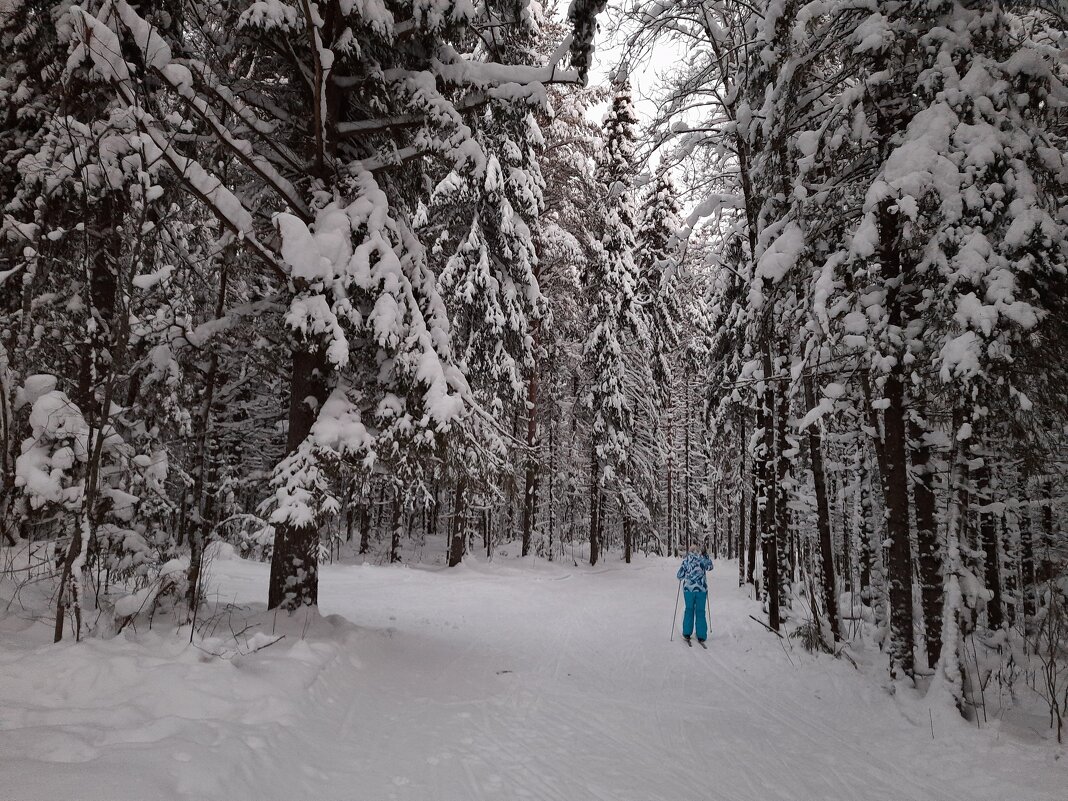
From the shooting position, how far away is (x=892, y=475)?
6.56 m

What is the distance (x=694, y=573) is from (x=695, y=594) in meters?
0.37

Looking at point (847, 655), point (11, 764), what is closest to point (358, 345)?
point (11, 764)

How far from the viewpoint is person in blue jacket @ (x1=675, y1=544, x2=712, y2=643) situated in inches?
384

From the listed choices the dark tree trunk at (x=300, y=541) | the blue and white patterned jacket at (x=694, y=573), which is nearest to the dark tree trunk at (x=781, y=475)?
the blue and white patterned jacket at (x=694, y=573)

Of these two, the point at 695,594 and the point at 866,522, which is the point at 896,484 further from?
the point at 866,522

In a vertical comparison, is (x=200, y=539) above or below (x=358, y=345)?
below

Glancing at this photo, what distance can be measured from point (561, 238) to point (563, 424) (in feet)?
40.5

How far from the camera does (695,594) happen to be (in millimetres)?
9859

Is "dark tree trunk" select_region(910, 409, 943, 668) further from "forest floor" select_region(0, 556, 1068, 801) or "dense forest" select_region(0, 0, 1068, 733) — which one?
"forest floor" select_region(0, 556, 1068, 801)

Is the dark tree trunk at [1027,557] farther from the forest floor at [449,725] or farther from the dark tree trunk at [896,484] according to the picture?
the dark tree trunk at [896,484]

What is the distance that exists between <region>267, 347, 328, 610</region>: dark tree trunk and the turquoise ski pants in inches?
258

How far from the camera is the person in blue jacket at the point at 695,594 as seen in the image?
9.74 meters

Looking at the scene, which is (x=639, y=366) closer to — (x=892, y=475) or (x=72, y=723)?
(x=892, y=475)

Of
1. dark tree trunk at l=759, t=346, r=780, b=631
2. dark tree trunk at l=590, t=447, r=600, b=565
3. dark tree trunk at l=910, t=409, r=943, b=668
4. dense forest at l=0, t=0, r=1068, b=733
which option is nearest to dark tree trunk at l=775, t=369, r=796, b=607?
dark tree trunk at l=759, t=346, r=780, b=631
